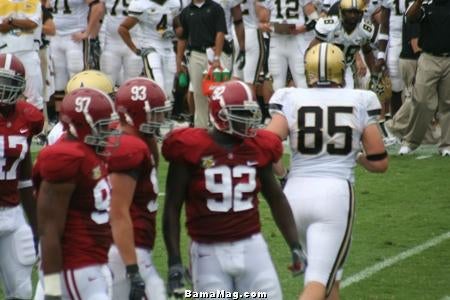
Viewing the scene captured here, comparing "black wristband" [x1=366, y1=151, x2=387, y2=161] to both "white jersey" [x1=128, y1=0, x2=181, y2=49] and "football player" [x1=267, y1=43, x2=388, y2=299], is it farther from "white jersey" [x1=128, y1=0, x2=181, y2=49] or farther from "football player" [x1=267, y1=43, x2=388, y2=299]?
"white jersey" [x1=128, y1=0, x2=181, y2=49]

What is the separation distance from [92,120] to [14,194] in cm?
146

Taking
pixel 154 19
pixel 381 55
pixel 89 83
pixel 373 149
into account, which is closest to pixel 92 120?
pixel 89 83

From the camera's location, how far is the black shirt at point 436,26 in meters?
13.1

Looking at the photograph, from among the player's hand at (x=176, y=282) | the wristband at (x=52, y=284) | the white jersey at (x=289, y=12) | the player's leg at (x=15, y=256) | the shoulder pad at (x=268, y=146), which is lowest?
the white jersey at (x=289, y=12)

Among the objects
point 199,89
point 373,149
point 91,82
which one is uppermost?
point 91,82

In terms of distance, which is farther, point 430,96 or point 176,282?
point 430,96

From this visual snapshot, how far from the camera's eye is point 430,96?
1338 cm

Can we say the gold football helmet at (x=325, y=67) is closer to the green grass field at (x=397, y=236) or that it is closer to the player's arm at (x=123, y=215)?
the player's arm at (x=123, y=215)

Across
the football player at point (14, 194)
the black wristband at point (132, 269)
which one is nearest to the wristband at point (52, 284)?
the black wristband at point (132, 269)

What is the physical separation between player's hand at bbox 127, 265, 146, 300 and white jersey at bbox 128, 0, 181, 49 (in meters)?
8.63

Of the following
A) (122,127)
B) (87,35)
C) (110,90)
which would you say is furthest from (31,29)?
(122,127)

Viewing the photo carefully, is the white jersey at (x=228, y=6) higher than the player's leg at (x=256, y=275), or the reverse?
the player's leg at (x=256, y=275)

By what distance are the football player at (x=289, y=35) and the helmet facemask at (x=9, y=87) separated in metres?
7.74

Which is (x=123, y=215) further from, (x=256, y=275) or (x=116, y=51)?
(x=116, y=51)
